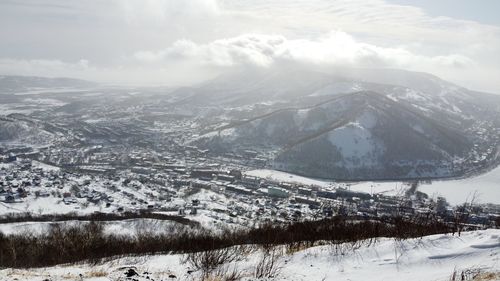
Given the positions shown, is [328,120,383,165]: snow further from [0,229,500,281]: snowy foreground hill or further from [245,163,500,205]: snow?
[0,229,500,281]: snowy foreground hill

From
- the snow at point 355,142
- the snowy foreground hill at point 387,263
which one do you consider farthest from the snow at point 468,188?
the snowy foreground hill at point 387,263

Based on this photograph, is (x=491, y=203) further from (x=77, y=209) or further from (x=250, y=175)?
(x=77, y=209)

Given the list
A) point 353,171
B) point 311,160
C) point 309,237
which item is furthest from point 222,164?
point 309,237

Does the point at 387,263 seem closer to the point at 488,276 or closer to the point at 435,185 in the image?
the point at 488,276

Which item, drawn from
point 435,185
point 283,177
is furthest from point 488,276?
point 435,185

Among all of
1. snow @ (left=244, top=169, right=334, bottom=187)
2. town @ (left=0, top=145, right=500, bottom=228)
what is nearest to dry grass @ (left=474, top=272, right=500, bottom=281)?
town @ (left=0, top=145, right=500, bottom=228)

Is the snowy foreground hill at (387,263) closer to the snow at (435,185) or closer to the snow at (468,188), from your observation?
the snow at (468,188)
